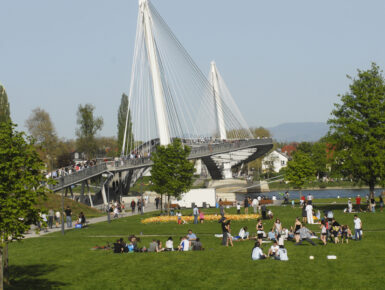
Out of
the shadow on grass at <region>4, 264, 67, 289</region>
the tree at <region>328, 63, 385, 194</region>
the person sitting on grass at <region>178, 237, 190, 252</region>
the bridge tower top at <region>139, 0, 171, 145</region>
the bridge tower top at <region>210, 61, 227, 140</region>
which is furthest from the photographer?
the bridge tower top at <region>210, 61, 227, 140</region>

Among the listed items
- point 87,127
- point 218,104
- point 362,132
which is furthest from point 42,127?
A: point 362,132

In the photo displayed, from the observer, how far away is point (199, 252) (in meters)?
26.1

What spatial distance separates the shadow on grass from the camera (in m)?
19.8

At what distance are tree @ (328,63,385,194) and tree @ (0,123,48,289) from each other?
3129 cm

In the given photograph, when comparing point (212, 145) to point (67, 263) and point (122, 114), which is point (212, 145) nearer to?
point (122, 114)

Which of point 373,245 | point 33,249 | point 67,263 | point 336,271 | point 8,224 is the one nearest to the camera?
point 8,224

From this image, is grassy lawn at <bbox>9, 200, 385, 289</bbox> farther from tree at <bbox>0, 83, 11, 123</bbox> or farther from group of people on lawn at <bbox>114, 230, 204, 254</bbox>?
tree at <bbox>0, 83, 11, 123</bbox>

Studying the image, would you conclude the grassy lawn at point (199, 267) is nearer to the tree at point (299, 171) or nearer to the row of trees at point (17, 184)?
the row of trees at point (17, 184)

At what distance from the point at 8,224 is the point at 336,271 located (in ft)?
38.2

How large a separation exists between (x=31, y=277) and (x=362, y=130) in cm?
3079

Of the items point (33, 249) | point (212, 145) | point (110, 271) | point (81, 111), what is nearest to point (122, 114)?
point (81, 111)

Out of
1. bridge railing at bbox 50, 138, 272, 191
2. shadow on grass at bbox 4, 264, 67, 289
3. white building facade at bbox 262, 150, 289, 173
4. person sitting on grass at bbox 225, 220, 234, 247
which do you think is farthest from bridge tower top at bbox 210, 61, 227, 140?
shadow on grass at bbox 4, 264, 67, 289

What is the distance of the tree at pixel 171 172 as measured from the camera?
50.8 meters

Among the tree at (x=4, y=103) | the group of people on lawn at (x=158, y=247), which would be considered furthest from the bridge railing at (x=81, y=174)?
the group of people on lawn at (x=158, y=247)
